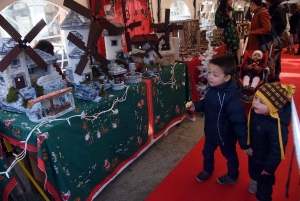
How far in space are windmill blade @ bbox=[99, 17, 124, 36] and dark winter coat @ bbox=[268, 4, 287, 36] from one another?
8.74ft

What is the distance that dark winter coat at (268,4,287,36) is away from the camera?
366 centimetres

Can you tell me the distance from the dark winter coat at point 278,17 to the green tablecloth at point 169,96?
6.04ft

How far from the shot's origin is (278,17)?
370 cm

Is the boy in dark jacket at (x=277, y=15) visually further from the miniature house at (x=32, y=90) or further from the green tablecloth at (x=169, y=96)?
the miniature house at (x=32, y=90)

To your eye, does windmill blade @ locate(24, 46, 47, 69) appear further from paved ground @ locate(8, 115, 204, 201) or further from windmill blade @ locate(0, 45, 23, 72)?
paved ground @ locate(8, 115, 204, 201)

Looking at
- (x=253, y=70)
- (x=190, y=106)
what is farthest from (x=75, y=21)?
(x=253, y=70)

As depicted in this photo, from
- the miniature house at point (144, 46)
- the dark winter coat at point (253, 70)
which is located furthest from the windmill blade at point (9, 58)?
the dark winter coat at point (253, 70)

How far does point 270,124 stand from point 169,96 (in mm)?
1391

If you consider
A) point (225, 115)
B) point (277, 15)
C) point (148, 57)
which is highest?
point (277, 15)

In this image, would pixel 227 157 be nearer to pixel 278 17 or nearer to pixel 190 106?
pixel 190 106

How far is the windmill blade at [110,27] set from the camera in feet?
6.63

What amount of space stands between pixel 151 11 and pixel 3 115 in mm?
3726

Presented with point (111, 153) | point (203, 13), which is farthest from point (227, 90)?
point (203, 13)

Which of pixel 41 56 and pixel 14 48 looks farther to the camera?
pixel 41 56
